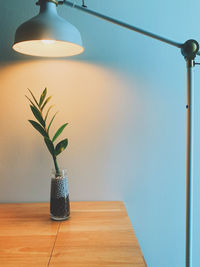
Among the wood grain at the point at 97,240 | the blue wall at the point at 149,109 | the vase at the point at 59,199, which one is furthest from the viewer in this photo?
the blue wall at the point at 149,109

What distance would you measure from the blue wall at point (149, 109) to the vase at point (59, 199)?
251 mm

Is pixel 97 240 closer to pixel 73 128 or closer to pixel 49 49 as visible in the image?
pixel 73 128

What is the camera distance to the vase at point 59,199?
0.97m

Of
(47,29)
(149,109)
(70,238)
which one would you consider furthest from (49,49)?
(70,238)

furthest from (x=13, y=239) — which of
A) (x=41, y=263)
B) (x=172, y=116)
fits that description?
(x=172, y=116)

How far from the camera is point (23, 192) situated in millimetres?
1203

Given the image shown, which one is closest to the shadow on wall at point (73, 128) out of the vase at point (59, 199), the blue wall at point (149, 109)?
the blue wall at point (149, 109)

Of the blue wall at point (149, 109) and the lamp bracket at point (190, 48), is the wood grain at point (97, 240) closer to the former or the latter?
the blue wall at point (149, 109)

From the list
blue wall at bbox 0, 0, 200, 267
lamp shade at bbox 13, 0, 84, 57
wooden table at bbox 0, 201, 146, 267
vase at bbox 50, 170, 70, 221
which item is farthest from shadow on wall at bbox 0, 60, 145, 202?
lamp shade at bbox 13, 0, 84, 57

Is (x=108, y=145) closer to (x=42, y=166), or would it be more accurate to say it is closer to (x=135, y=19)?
(x=42, y=166)

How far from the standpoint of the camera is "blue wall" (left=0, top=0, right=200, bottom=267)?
1.17 meters

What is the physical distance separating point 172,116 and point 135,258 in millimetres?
682

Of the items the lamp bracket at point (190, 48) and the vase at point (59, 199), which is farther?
the vase at point (59, 199)

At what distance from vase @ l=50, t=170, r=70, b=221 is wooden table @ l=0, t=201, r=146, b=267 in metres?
0.03
